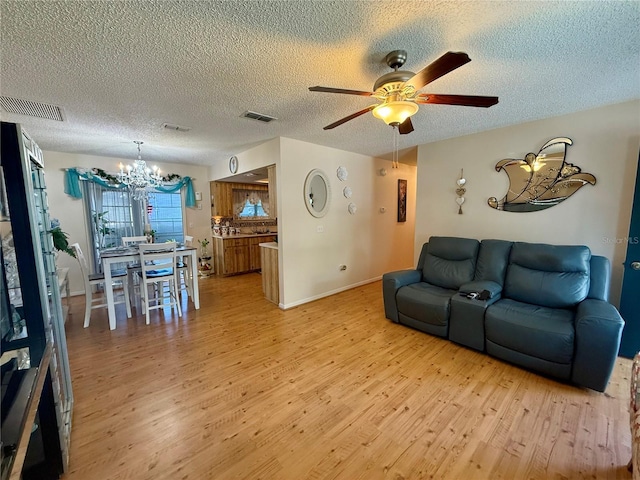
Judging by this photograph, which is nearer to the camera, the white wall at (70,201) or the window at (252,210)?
the white wall at (70,201)

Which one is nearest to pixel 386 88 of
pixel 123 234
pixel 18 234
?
pixel 18 234

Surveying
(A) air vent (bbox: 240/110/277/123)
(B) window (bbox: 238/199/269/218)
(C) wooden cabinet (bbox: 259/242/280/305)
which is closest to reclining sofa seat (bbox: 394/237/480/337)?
(C) wooden cabinet (bbox: 259/242/280/305)

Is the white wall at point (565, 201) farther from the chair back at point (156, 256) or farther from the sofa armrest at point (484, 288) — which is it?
the chair back at point (156, 256)

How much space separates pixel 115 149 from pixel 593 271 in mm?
6432

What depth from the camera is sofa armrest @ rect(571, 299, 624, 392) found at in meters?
1.93

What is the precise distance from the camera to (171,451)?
61.9 inches

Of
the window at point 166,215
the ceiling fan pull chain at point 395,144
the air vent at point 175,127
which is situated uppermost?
the air vent at point 175,127

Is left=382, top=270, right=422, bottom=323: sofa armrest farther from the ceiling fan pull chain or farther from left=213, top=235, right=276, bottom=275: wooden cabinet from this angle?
left=213, top=235, right=276, bottom=275: wooden cabinet

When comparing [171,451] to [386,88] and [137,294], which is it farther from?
[137,294]

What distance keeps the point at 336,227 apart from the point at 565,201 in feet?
9.50

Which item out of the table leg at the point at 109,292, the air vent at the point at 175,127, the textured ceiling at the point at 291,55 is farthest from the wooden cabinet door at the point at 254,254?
the textured ceiling at the point at 291,55

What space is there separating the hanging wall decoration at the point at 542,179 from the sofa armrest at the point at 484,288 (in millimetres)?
1095

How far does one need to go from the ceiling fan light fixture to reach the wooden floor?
208 centimetres

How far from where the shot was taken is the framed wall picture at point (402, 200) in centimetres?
557
